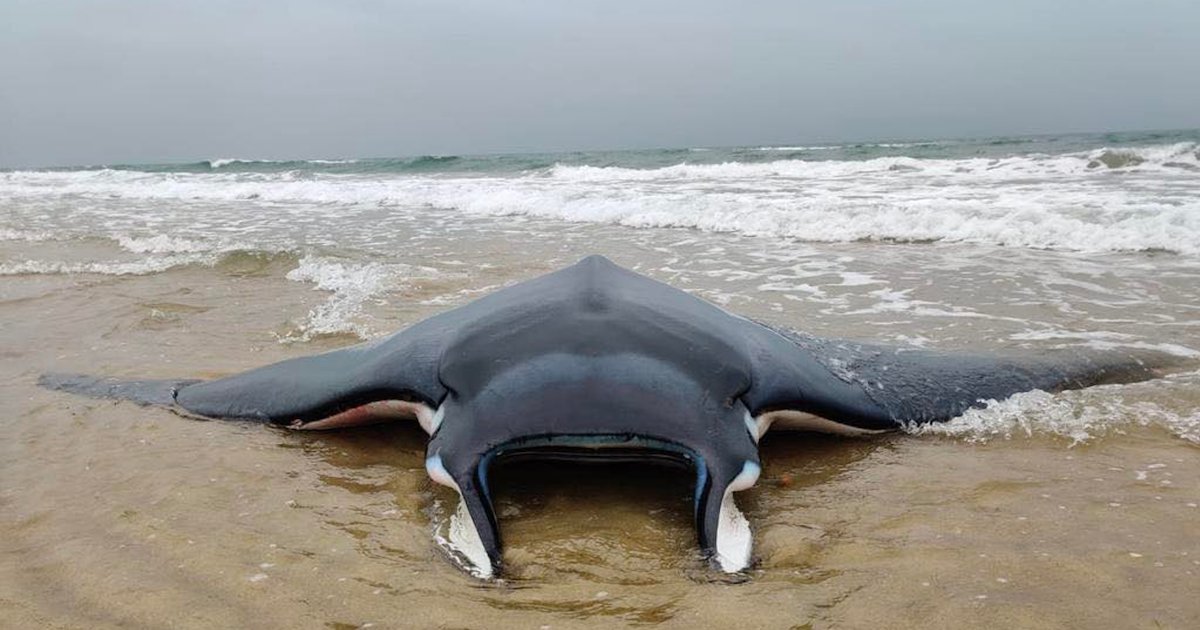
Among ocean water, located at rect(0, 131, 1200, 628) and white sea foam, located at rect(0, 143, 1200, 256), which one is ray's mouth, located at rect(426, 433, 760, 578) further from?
white sea foam, located at rect(0, 143, 1200, 256)

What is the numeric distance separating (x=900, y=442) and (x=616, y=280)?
4.75 ft

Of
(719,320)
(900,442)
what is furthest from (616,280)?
(900,442)

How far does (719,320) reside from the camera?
359 centimetres

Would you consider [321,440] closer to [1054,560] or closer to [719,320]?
[719,320]

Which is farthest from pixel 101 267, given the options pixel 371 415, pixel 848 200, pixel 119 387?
pixel 848 200

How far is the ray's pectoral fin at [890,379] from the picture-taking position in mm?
3275

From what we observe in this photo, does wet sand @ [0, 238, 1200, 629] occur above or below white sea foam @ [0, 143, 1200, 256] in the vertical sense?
below

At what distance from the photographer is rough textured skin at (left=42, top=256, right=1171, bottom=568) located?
2701 mm

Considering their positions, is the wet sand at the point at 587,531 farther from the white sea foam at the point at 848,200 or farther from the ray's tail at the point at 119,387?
the white sea foam at the point at 848,200

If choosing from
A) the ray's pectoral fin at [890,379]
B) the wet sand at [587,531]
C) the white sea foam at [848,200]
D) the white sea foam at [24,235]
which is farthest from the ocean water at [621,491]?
the white sea foam at [24,235]

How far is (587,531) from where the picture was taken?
281 cm

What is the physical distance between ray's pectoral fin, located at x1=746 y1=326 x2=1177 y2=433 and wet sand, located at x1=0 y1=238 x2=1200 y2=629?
146 millimetres

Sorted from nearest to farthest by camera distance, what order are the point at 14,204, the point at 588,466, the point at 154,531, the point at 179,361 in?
the point at 154,531
the point at 588,466
the point at 179,361
the point at 14,204

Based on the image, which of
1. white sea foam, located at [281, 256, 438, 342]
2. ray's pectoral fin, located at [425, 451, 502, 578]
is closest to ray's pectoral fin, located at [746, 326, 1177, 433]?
ray's pectoral fin, located at [425, 451, 502, 578]
